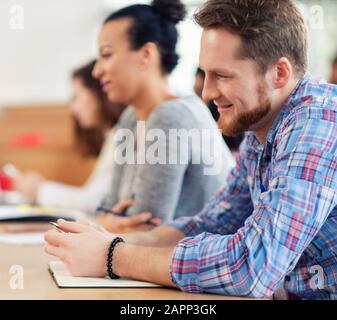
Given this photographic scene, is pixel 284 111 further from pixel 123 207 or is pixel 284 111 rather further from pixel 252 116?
pixel 123 207

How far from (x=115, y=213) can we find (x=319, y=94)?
0.75 meters

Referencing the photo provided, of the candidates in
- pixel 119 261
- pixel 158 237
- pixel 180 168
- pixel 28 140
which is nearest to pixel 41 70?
pixel 28 140

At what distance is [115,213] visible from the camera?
166 centimetres

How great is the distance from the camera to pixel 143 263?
1018 millimetres

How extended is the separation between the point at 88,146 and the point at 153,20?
141 cm

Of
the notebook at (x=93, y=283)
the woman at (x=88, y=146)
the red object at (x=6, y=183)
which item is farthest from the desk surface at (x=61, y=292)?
the red object at (x=6, y=183)

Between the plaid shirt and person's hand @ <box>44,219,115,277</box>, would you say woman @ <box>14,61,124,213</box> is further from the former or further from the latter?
the plaid shirt

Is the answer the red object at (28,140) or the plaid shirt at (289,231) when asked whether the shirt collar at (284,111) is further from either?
the red object at (28,140)

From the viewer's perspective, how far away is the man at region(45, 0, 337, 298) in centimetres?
93

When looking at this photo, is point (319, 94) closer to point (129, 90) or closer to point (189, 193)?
point (189, 193)

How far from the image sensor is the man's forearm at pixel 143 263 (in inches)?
39.2

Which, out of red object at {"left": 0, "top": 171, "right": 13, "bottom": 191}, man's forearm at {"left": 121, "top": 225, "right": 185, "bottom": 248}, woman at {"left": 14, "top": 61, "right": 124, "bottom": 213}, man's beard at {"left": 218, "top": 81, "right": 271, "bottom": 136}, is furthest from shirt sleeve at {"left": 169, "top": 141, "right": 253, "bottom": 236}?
red object at {"left": 0, "top": 171, "right": 13, "bottom": 191}
